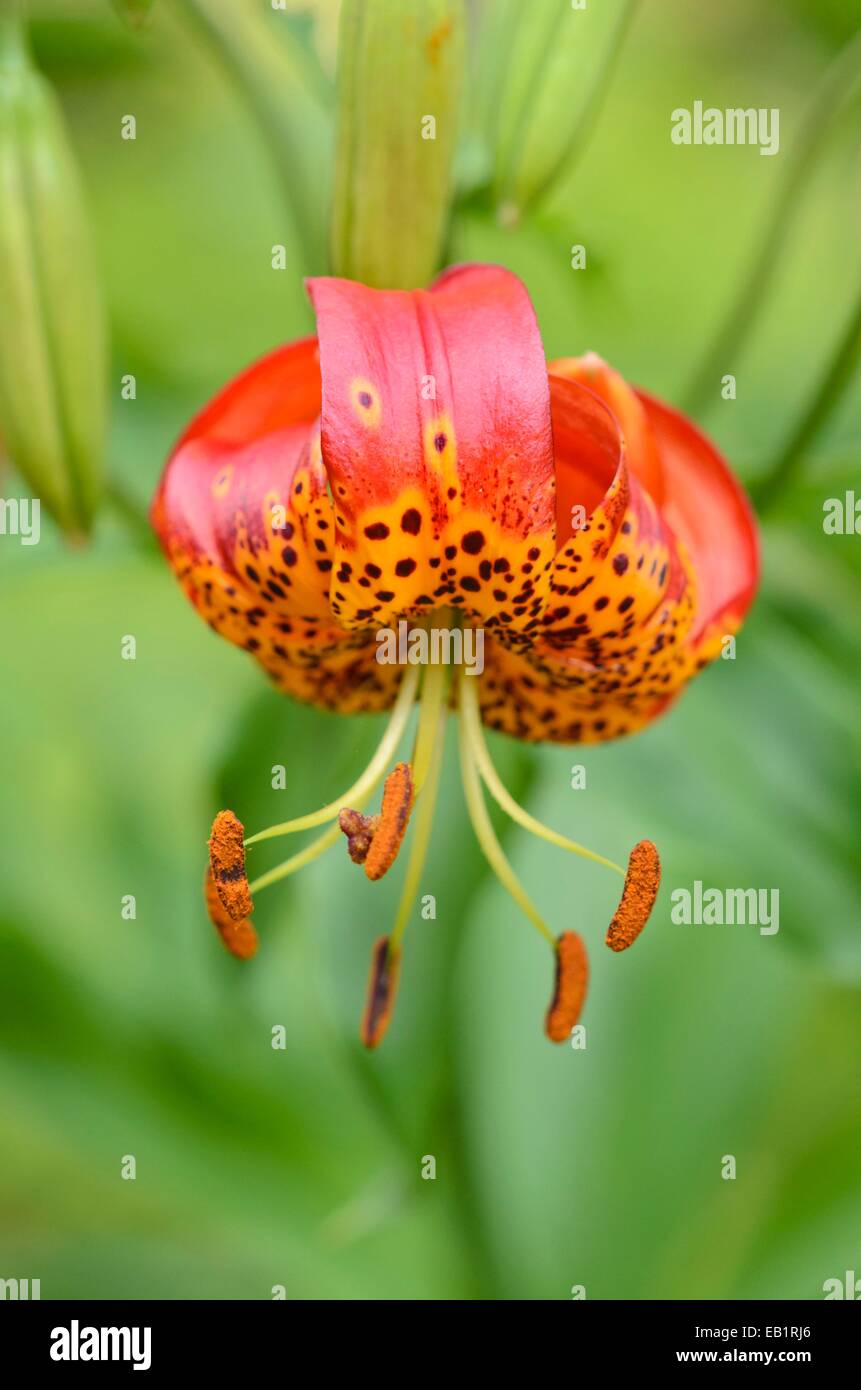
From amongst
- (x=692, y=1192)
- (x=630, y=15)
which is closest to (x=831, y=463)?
(x=630, y=15)

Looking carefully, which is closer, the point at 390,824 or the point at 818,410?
the point at 390,824

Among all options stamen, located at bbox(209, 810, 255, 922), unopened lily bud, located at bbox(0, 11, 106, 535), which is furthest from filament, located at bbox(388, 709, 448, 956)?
unopened lily bud, located at bbox(0, 11, 106, 535)

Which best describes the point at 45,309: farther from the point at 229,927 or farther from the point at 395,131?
the point at 229,927

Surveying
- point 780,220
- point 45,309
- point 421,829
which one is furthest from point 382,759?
point 780,220

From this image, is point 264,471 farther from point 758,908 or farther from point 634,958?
point 634,958

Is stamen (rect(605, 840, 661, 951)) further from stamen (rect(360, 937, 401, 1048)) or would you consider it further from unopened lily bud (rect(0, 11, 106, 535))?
unopened lily bud (rect(0, 11, 106, 535))

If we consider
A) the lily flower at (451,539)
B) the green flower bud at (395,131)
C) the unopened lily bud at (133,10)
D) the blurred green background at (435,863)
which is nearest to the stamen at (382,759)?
the lily flower at (451,539)

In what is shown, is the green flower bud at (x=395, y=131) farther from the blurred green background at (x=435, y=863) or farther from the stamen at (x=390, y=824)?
the stamen at (x=390, y=824)
